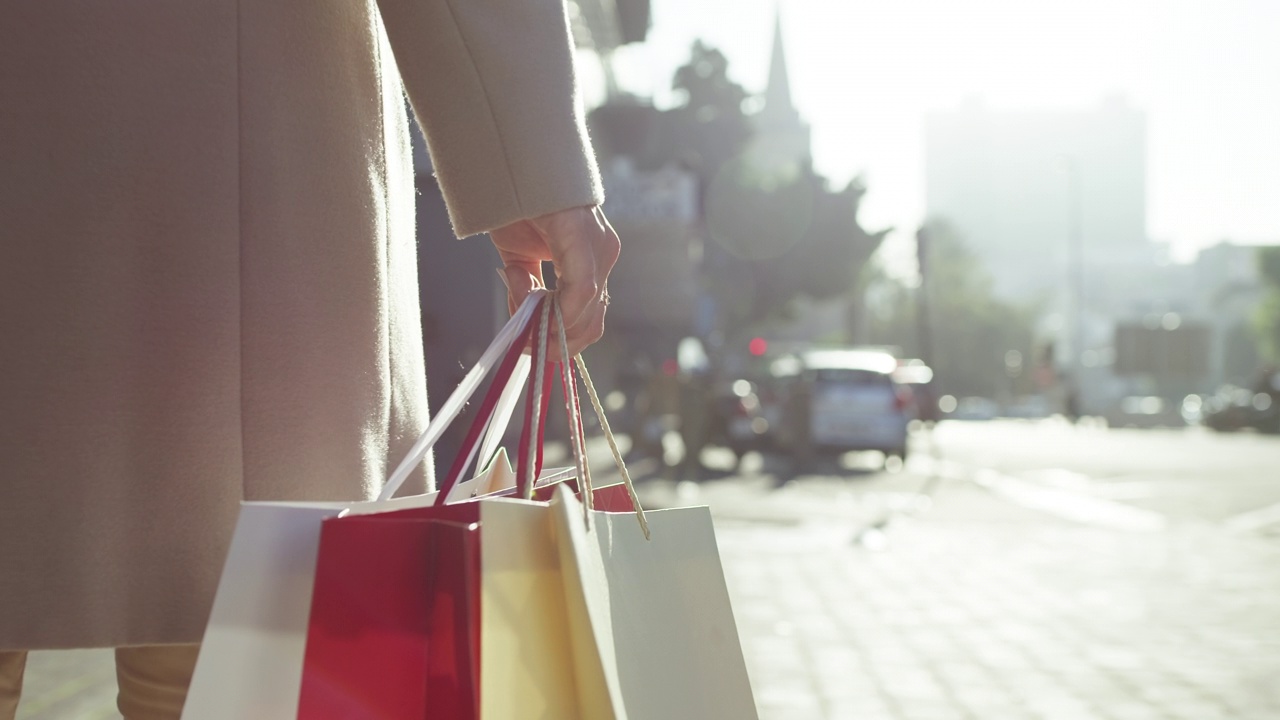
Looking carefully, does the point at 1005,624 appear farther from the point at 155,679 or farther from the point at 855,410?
the point at 855,410

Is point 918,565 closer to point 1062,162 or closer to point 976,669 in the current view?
point 976,669

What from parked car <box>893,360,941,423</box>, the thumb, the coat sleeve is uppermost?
the coat sleeve

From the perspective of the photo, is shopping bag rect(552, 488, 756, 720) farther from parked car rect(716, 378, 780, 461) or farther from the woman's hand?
parked car rect(716, 378, 780, 461)

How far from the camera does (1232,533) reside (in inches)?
384

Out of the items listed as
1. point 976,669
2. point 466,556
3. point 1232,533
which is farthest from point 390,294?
point 1232,533

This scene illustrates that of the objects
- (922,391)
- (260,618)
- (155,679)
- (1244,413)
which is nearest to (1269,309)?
(1244,413)

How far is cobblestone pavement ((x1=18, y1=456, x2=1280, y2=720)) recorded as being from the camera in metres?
4.21

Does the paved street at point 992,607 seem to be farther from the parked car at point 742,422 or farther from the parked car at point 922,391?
the parked car at point 922,391

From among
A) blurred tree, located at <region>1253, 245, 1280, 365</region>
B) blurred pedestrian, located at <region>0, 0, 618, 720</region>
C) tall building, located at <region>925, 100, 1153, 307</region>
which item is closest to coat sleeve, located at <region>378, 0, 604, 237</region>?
blurred pedestrian, located at <region>0, 0, 618, 720</region>

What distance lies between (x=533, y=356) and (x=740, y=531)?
7.99 m

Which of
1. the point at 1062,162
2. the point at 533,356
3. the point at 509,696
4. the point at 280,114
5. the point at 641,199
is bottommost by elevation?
the point at 509,696

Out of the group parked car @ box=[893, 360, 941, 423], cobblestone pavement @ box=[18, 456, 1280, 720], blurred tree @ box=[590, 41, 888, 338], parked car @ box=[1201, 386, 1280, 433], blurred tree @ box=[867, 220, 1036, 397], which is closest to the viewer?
cobblestone pavement @ box=[18, 456, 1280, 720]

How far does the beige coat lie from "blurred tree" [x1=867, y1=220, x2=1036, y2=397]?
84.3 meters

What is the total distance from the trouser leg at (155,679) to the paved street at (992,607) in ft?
8.99
